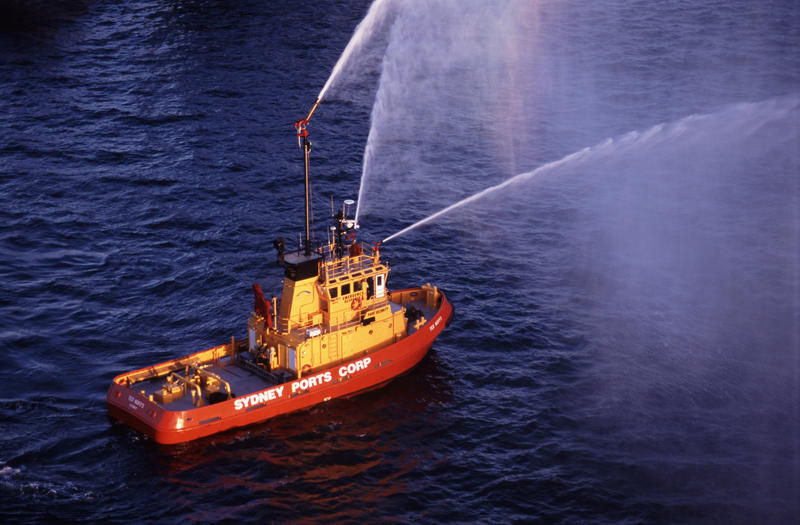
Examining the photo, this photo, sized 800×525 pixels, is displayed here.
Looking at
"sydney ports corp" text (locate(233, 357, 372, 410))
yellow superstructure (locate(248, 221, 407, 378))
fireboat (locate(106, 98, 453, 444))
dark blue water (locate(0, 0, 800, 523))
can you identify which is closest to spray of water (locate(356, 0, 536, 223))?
dark blue water (locate(0, 0, 800, 523))

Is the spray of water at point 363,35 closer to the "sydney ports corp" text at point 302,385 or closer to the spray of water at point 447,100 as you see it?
the spray of water at point 447,100

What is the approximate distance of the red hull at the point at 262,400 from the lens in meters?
46.2

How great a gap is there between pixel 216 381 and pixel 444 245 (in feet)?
78.4

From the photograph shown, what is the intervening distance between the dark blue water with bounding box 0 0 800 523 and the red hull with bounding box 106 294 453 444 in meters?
0.71

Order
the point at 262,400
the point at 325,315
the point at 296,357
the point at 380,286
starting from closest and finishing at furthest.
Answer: the point at 262,400, the point at 296,357, the point at 325,315, the point at 380,286

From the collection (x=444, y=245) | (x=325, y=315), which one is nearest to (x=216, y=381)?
(x=325, y=315)

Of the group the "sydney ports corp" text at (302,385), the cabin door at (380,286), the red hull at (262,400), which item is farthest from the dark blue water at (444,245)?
the cabin door at (380,286)

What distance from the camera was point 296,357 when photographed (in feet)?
163

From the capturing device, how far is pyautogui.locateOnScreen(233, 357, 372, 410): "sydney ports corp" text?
47.6m

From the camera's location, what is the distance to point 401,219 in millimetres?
71062

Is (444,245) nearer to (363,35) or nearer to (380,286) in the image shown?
(380,286)

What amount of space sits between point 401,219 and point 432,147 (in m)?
11.6

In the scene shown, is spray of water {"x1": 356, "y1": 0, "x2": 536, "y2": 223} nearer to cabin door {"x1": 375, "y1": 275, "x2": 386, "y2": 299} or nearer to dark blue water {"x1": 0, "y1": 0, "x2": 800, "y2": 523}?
dark blue water {"x1": 0, "y1": 0, "x2": 800, "y2": 523}

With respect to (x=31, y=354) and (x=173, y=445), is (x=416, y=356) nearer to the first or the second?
(x=173, y=445)
